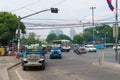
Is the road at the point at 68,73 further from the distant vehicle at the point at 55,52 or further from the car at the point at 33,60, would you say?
the distant vehicle at the point at 55,52

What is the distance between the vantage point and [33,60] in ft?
101

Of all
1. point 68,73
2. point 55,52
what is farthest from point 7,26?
point 68,73

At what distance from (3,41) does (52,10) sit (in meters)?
30.3

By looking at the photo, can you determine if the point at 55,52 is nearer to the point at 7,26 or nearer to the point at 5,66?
the point at 5,66

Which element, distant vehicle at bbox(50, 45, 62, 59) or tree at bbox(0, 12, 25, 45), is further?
tree at bbox(0, 12, 25, 45)

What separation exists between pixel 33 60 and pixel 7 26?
143 ft

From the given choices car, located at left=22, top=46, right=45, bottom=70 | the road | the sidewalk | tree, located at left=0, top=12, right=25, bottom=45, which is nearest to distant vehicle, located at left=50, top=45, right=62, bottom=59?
the sidewalk

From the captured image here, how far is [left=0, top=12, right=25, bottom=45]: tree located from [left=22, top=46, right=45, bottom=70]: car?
4043 centimetres

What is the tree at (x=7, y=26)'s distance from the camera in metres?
71.4

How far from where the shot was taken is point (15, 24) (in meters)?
74.4

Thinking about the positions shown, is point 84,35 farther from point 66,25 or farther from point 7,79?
point 7,79

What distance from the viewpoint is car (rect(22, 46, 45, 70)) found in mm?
30578

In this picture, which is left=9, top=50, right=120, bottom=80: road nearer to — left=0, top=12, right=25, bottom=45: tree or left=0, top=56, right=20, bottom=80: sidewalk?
left=0, top=56, right=20, bottom=80: sidewalk

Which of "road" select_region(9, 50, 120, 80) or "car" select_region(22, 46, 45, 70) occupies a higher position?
"car" select_region(22, 46, 45, 70)
